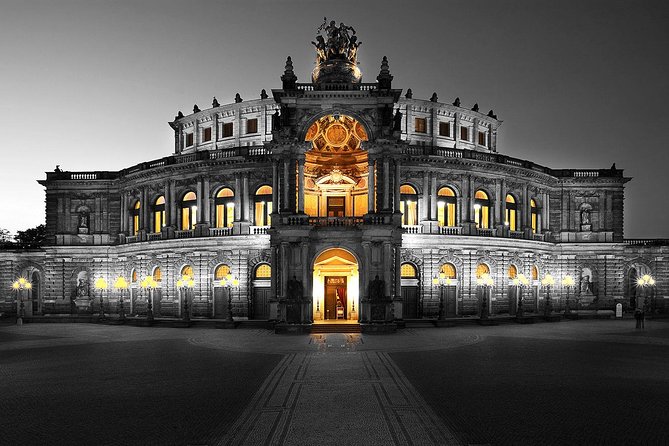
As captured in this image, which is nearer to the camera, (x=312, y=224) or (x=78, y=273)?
(x=312, y=224)

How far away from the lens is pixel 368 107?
46.3 metres

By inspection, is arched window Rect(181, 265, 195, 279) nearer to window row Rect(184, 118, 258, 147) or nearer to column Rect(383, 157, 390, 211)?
window row Rect(184, 118, 258, 147)

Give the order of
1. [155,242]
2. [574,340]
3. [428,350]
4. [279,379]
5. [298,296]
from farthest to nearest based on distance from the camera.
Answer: [155,242] < [298,296] < [574,340] < [428,350] < [279,379]

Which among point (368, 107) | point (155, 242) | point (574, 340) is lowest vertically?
point (574, 340)

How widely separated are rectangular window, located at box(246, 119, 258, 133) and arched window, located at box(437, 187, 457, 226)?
21153 mm

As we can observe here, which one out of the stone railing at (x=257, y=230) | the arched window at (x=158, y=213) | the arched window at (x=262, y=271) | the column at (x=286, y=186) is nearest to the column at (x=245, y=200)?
the stone railing at (x=257, y=230)

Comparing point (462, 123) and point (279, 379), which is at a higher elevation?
point (462, 123)

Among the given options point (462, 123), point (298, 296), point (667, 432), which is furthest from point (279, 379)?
point (462, 123)

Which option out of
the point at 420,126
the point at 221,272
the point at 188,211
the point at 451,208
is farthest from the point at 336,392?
the point at 420,126

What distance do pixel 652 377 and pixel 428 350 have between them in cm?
1165

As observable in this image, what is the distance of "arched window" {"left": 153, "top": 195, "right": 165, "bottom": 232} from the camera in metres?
60.3

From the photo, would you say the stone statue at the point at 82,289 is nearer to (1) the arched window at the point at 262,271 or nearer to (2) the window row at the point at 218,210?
(2) the window row at the point at 218,210

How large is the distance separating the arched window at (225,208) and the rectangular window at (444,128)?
24.1 meters

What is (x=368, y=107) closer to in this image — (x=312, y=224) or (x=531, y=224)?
(x=312, y=224)
